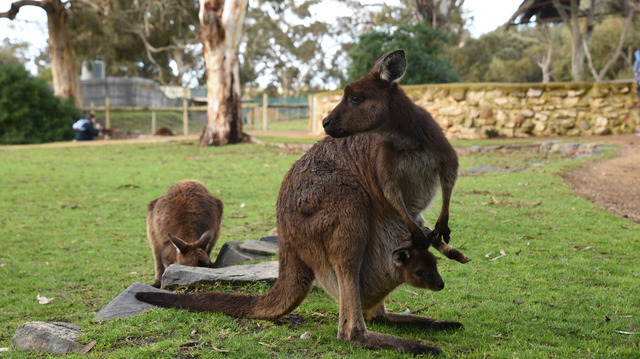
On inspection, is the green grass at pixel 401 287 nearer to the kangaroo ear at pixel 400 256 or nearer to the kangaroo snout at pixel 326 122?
the kangaroo ear at pixel 400 256

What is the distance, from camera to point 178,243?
4.83 metres

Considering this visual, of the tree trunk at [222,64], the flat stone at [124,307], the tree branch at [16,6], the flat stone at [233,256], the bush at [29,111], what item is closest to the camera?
the flat stone at [124,307]

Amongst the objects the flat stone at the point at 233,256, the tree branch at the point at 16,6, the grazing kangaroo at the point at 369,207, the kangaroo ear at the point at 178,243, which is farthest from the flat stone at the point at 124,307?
the tree branch at the point at 16,6

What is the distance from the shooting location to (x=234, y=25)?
16625 mm

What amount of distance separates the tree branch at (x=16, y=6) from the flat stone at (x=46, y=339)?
22.7 metres

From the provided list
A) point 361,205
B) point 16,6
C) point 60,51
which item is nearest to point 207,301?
point 361,205

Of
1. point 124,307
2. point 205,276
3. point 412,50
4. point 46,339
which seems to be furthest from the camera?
point 412,50

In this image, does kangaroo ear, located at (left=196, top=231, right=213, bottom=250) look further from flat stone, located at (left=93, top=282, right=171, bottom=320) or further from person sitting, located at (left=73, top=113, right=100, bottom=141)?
person sitting, located at (left=73, top=113, right=100, bottom=141)

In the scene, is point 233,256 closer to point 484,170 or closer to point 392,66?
point 392,66

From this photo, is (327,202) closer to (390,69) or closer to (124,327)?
(390,69)

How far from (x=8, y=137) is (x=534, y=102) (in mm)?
19391

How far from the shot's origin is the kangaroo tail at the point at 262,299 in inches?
127

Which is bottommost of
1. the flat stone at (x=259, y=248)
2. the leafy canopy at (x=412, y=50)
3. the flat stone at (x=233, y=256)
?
the flat stone at (x=233, y=256)

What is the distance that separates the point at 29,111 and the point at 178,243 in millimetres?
20652
